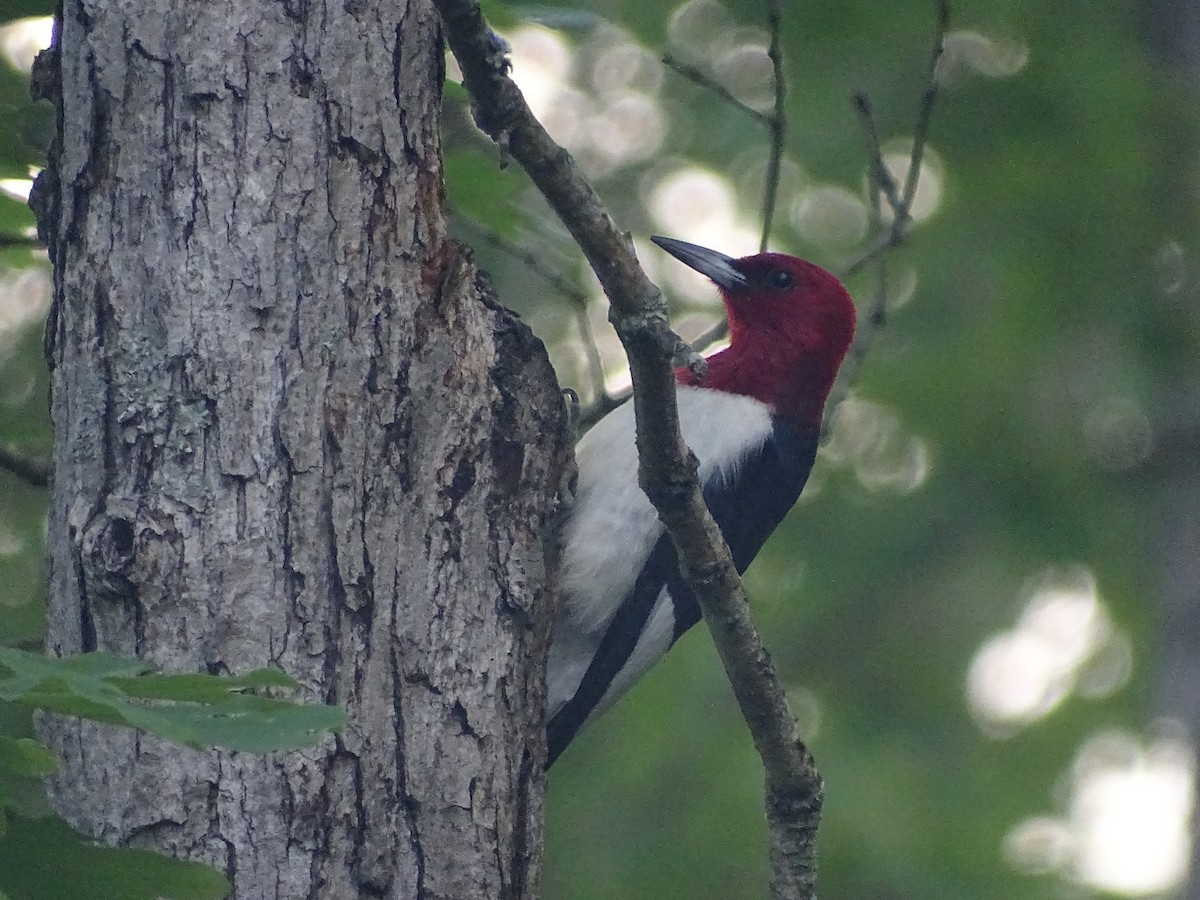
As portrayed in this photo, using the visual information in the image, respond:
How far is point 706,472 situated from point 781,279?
29.5 inches

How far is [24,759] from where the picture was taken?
1504mm

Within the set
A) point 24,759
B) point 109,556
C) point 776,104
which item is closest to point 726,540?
point 776,104

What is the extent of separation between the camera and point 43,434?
3.53 meters

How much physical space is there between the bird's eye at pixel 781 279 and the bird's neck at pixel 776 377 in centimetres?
20

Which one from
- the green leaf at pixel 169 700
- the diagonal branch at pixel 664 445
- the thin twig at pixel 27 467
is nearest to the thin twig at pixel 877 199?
the diagonal branch at pixel 664 445

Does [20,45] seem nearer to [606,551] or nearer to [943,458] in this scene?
[606,551]

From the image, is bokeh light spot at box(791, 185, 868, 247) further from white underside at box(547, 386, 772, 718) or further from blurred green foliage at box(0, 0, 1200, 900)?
white underside at box(547, 386, 772, 718)

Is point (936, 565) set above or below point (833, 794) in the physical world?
above

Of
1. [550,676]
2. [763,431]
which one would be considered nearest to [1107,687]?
[763,431]

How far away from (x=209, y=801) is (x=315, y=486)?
50cm

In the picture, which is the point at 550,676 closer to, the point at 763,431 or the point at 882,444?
the point at 763,431

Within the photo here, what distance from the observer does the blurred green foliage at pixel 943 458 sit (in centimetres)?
548

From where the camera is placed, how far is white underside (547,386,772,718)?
141 inches

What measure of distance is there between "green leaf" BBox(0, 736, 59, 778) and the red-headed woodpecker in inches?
82.0
